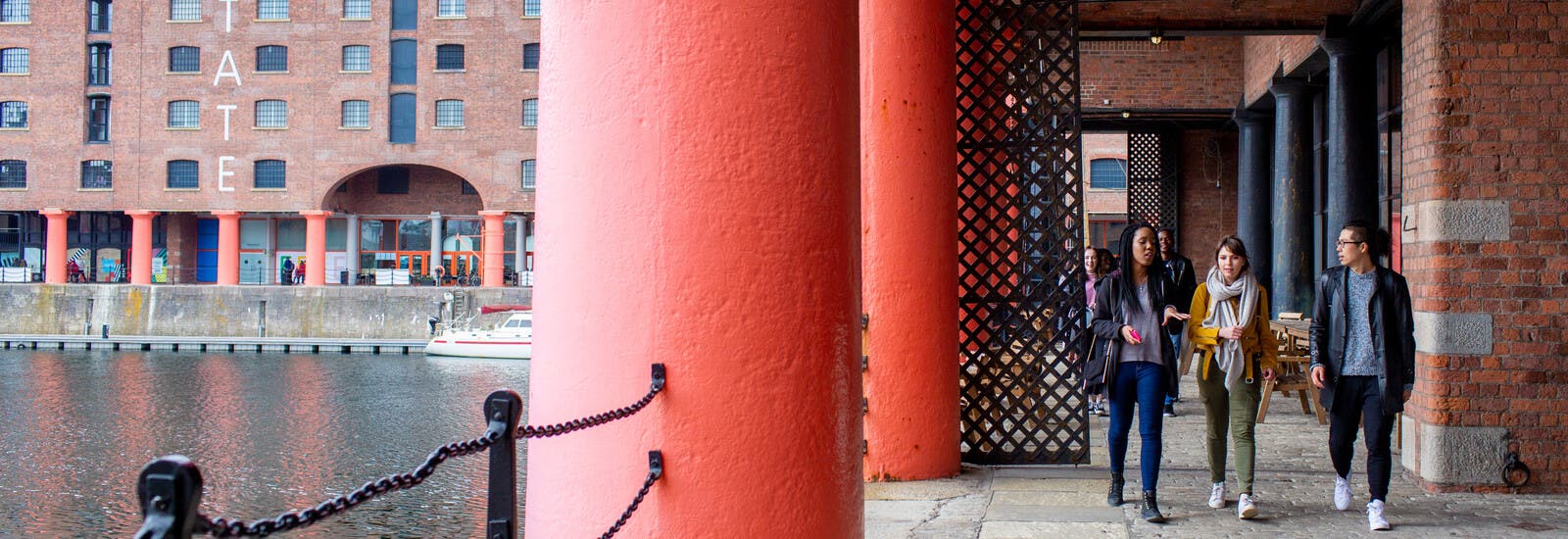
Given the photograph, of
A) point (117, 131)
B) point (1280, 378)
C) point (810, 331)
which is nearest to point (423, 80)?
point (117, 131)

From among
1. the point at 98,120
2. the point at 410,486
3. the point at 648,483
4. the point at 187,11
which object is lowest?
the point at 648,483

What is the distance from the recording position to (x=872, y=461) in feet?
23.9

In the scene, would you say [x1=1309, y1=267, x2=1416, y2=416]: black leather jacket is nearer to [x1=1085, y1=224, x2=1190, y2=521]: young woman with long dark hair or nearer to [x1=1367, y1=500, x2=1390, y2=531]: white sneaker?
[x1=1367, y1=500, x2=1390, y2=531]: white sneaker

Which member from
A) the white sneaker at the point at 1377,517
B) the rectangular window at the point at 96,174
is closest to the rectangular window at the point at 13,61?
the rectangular window at the point at 96,174

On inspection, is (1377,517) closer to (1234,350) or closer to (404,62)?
(1234,350)

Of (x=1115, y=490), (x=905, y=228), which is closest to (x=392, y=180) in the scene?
(x=905, y=228)

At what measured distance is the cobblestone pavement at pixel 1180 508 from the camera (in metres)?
5.91

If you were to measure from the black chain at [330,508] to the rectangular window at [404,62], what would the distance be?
142ft

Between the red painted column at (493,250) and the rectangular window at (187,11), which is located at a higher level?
the rectangular window at (187,11)

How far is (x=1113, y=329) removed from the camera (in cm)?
614

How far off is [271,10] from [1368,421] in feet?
141

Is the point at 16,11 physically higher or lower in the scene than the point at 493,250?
higher

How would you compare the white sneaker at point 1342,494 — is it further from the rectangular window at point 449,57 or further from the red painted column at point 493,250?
the rectangular window at point 449,57

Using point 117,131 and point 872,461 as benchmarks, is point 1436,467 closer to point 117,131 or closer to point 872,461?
point 872,461
